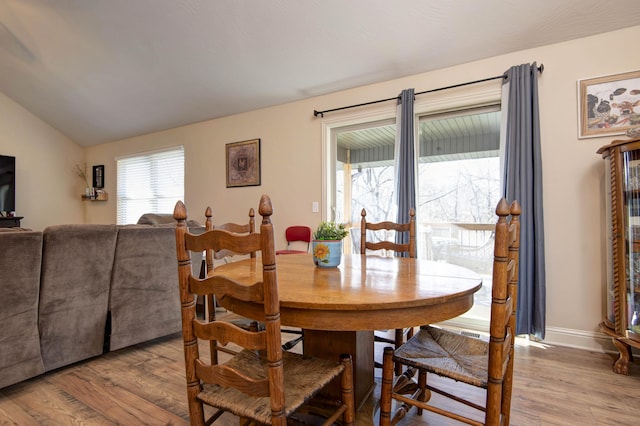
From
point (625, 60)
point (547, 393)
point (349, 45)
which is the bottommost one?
point (547, 393)

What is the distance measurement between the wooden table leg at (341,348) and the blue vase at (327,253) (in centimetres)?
33

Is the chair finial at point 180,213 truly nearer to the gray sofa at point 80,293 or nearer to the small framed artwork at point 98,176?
the gray sofa at point 80,293

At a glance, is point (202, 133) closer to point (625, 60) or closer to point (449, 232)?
point (449, 232)

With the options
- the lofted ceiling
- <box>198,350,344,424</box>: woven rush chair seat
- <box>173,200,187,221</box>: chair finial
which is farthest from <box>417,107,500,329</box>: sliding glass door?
<box>173,200,187,221</box>: chair finial

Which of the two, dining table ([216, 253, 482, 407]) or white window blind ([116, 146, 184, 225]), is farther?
white window blind ([116, 146, 184, 225])

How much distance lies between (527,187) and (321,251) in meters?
1.89

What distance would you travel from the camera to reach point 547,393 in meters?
1.82

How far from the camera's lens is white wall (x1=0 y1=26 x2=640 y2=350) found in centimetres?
244

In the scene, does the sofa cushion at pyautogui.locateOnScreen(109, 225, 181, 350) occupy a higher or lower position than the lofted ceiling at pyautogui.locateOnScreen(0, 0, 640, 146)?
lower

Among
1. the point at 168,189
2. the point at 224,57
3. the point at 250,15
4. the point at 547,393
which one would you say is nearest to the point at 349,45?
the point at 250,15

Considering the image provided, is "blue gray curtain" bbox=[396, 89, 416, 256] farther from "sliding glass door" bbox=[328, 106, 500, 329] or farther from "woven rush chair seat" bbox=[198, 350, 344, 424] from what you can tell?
"woven rush chair seat" bbox=[198, 350, 344, 424]

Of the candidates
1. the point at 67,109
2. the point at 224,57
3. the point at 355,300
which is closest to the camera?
the point at 355,300

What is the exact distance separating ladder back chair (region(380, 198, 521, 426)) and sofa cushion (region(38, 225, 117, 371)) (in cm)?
197

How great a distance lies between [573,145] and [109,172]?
6.72m
